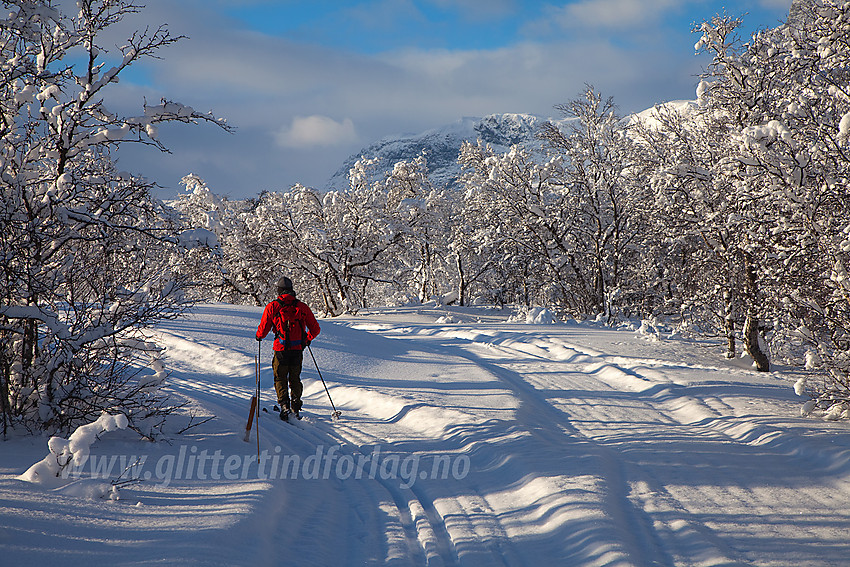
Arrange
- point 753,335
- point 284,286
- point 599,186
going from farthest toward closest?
point 599,186, point 753,335, point 284,286

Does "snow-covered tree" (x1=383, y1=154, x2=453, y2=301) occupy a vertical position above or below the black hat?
above

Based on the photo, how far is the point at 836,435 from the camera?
22.4 feet

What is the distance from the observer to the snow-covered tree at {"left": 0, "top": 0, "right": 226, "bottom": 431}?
536 cm

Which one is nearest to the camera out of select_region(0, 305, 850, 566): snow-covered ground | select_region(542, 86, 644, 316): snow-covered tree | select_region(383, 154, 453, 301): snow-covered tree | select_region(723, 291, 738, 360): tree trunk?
select_region(0, 305, 850, 566): snow-covered ground

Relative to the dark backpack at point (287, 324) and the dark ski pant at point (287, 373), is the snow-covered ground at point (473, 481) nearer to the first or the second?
the dark ski pant at point (287, 373)

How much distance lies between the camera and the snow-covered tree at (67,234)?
536 centimetres

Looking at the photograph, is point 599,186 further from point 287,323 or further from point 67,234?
point 67,234

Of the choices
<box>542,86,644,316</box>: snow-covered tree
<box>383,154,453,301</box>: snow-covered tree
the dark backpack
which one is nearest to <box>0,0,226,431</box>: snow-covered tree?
the dark backpack

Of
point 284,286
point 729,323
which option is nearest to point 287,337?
point 284,286

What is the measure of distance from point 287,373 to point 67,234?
148 inches

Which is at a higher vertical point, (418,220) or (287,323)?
(418,220)

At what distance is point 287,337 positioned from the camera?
8344mm

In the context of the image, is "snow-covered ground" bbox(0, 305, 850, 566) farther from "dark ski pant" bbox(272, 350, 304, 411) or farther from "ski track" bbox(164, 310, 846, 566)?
"dark ski pant" bbox(272, 350, 304, 411)

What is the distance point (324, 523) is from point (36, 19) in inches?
206
